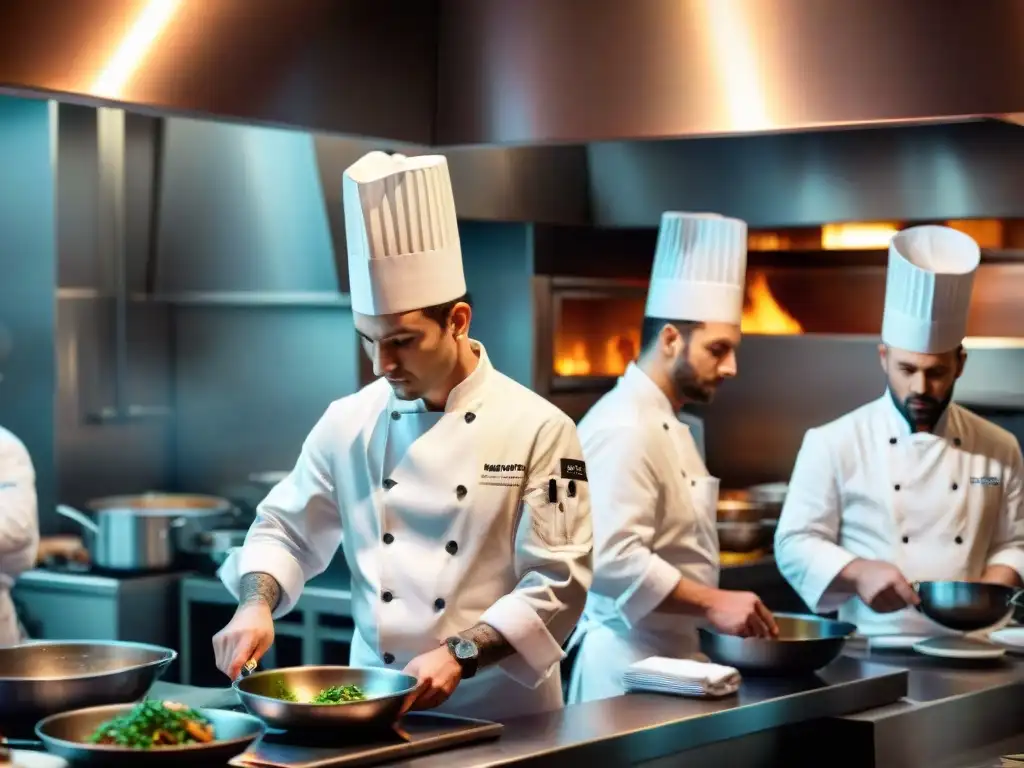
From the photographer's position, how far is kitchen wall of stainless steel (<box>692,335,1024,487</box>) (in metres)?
5.29

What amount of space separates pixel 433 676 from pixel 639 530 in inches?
44.0

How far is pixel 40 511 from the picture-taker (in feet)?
18.6

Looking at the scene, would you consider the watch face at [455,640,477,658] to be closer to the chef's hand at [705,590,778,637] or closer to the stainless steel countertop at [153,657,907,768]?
the stainless steel countertop at [153,657,907,768]

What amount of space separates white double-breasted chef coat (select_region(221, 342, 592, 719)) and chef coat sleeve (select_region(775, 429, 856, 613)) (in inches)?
45.9

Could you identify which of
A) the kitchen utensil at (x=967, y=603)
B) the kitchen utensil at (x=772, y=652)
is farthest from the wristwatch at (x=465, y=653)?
the kitchen utensil at (x=967, y=603)

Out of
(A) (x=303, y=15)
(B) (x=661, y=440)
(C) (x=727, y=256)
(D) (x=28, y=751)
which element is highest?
(A) (x=303, y=15)

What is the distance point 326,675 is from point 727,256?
2.00 m

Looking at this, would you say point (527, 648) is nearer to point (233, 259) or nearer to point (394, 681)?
point (394, 681)

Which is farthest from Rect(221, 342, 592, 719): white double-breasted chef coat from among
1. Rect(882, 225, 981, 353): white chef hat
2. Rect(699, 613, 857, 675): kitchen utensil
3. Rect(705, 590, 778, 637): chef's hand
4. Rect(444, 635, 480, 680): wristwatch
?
Rect(882, 225, 981, 353): white chef hat

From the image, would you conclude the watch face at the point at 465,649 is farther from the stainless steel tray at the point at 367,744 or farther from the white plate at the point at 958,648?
the white plate at the point at 958,648

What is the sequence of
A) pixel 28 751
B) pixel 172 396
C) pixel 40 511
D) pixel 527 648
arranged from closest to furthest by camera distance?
pixel 28 751, pixel 527 648, pixel 40 511, pixel 172 396

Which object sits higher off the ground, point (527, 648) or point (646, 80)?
point (646, 80)

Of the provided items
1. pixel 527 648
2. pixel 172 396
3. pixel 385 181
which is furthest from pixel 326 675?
pixel 172 396

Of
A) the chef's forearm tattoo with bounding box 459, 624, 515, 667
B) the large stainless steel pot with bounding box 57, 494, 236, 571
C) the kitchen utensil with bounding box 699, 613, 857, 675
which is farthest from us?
the large stainless steel pot with bounding box 57, 494, 236, 571
